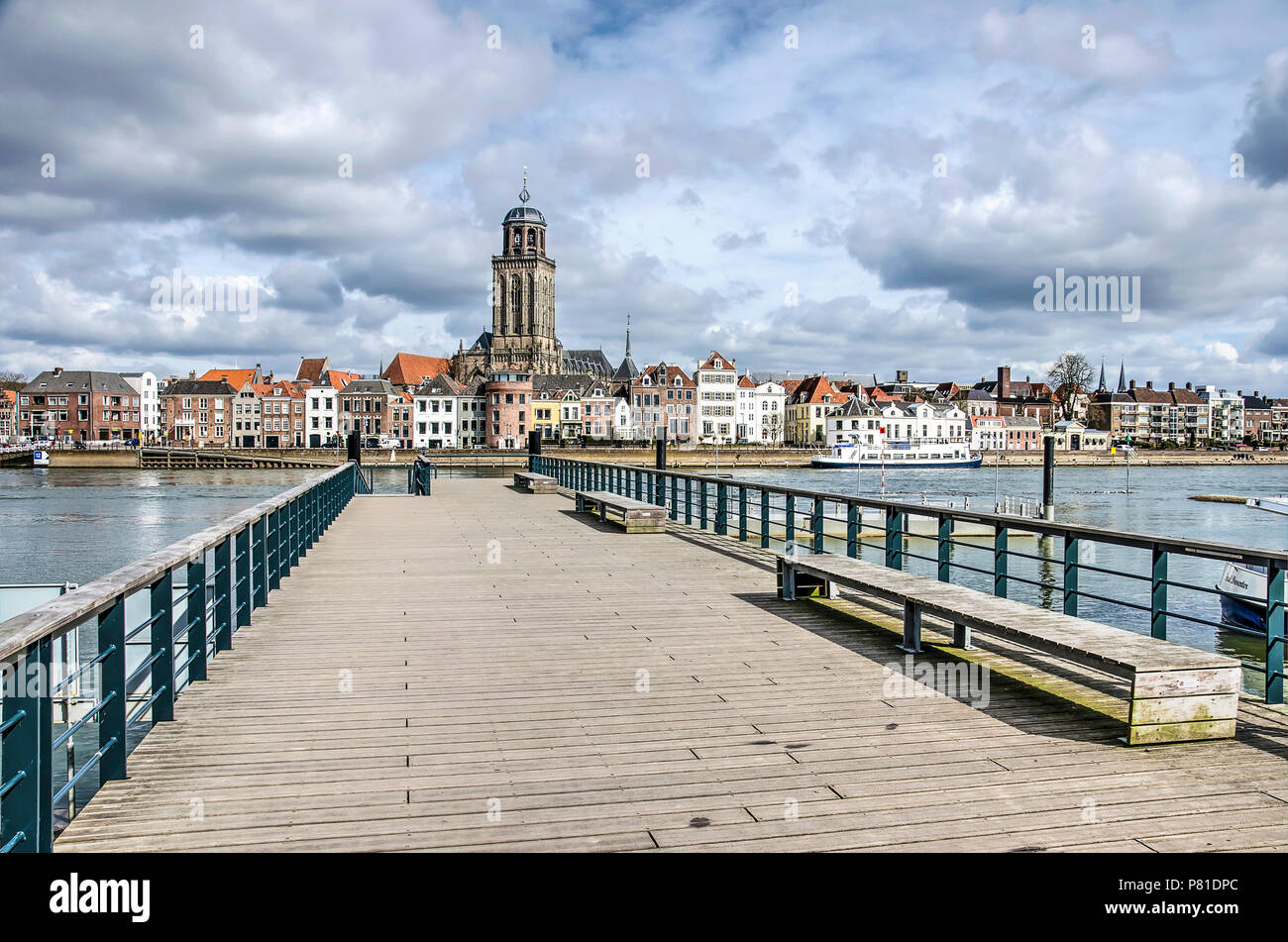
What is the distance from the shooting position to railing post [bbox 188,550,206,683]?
5.73 meters

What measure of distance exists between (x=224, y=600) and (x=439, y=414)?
116 metres

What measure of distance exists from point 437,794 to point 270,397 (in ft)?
387

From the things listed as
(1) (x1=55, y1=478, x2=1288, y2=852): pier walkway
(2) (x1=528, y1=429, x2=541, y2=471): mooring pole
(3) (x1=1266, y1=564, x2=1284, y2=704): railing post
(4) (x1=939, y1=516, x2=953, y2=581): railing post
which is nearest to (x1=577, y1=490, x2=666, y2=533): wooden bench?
(4) (x1=939, y1=516, x2=953, y2=581): railing post

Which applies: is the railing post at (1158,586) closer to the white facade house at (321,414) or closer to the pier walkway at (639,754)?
the pier walkway at (639,754)

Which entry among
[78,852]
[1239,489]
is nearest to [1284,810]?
[78,852]

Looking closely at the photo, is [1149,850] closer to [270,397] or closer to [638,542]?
[638,542]

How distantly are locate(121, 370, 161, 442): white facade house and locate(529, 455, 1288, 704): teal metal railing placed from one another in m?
108

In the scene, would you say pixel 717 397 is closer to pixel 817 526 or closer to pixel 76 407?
pixel 76 407

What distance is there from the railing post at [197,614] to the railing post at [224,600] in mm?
962

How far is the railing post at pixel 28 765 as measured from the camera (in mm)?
3230

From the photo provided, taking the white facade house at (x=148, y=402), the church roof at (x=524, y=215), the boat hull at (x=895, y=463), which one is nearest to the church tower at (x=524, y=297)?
the church roof at (x=524, y=215)

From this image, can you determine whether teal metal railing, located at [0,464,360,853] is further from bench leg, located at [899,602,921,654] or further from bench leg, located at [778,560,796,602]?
bench leg, located at [778,560,796,602]

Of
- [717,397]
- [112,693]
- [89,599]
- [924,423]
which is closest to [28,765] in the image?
[89,599]

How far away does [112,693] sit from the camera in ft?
13.9
